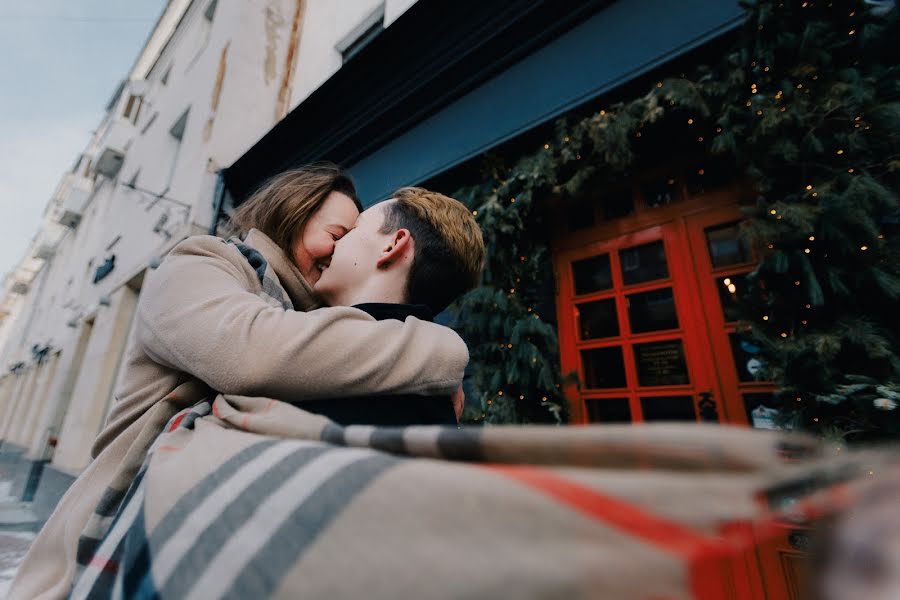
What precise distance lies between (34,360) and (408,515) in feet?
61.0

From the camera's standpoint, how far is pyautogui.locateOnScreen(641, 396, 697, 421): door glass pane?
8.48ft

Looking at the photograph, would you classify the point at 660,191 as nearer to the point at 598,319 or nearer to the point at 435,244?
the point at 598,319

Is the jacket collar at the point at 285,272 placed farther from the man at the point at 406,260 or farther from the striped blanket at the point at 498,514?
the striped blanket at the point at 498,514

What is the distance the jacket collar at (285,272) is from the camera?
1.28m

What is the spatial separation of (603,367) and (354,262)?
97.5 inches

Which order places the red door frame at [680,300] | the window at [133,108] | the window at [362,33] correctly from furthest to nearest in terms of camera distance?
the window at [133,108]
the window at [362,33]
the red door frame at [680,300]

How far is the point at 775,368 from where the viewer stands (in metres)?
1.66

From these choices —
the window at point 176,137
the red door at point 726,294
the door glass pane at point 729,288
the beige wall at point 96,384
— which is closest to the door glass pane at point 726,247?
the red door at point 726,294

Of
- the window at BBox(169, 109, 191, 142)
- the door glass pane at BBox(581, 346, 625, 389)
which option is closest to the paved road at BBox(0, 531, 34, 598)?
the door glass pane at BBox(581, 346, 625, 389)

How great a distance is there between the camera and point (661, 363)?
275cm

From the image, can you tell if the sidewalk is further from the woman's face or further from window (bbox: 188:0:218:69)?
window (bbox: 188:0:218:69)

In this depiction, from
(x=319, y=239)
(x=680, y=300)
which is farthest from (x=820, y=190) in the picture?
(x=319, y=239)

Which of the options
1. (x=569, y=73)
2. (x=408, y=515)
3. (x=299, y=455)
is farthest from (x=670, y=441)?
(x=569, y=73)

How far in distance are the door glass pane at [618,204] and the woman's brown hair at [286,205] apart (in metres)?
2.48
